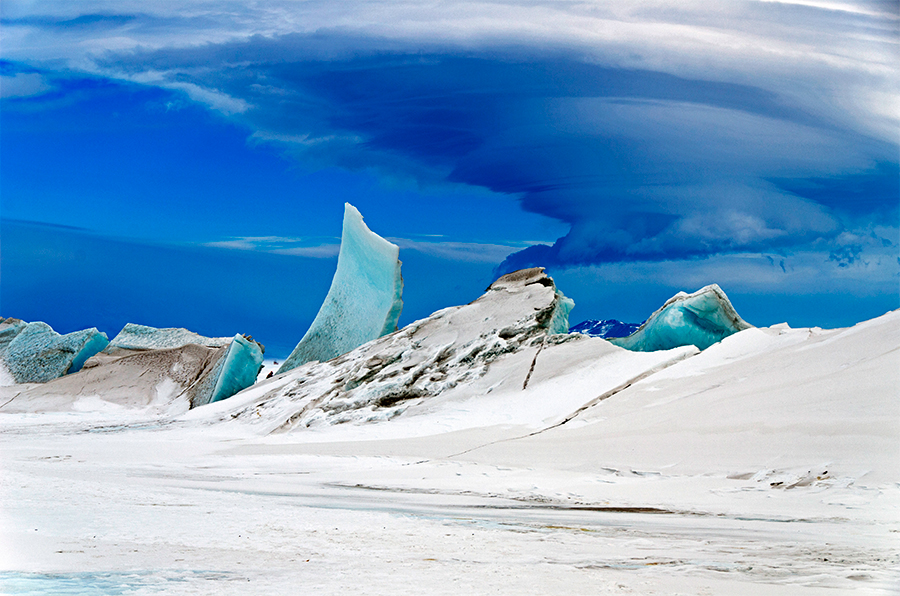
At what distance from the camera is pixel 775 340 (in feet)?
33.8

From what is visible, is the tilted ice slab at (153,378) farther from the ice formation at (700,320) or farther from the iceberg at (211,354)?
the ice formation at (700,320)

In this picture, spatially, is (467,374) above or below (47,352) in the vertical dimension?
above

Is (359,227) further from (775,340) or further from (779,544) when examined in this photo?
(779,544)

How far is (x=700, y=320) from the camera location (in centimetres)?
1284

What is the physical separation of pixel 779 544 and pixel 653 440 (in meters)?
3.98

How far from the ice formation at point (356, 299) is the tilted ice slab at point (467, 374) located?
1.64m

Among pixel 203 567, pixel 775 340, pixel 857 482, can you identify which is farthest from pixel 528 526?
pixel 775 340

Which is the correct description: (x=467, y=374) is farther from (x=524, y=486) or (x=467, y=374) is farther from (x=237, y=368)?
(x=237, y=368)

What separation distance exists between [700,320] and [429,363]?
5117 millimetres

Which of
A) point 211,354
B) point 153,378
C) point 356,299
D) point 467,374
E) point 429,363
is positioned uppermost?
point 356,299

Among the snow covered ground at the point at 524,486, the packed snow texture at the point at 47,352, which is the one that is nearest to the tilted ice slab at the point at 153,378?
the packed snow texture at the point at 47,352

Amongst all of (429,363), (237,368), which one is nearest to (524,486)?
(429,363)

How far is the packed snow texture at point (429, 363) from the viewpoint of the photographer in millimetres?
11883

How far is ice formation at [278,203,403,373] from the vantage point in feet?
52.4
